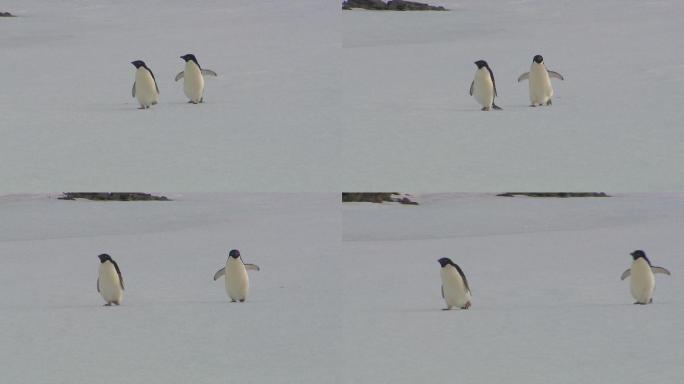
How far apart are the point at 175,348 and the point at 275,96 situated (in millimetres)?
2765

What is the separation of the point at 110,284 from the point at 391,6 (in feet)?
22.6

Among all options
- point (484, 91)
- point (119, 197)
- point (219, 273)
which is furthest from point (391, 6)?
point (219, 273)

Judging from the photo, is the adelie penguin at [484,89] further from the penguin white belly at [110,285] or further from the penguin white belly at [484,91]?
the penguin white belly at [110,285]

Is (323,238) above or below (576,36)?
below

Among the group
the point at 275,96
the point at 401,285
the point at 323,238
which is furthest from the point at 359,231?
the point at 401,285

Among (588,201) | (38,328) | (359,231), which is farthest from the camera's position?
(588,201)

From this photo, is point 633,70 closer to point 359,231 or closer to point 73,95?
point 359,231

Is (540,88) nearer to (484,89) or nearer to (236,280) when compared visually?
(484,89)

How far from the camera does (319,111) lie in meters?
7.45

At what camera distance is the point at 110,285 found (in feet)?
21.3

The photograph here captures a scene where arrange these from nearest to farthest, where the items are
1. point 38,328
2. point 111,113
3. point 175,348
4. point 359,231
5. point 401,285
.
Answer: point 175,348 < point 38,328 < point 401,285 < point 111,113 < point 359,231

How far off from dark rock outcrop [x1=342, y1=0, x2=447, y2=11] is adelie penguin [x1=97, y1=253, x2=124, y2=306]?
6.58 m

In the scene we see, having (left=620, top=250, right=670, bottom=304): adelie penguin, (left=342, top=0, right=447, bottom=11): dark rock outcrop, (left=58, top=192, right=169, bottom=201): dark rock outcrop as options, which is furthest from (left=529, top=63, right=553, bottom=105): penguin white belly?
(left=342, top=0, right=447, bottom=11): dark rock outcrop

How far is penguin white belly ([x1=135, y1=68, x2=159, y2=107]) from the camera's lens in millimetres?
7395
